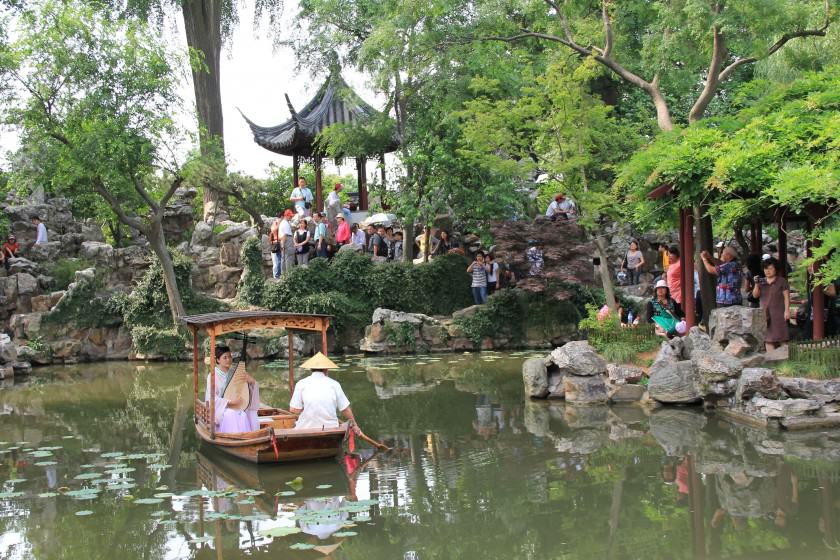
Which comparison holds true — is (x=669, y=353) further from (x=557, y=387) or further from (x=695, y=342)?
(x=557, y=387)

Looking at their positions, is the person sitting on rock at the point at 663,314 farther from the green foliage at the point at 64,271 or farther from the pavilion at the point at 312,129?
the green foliage at the point at 64,271

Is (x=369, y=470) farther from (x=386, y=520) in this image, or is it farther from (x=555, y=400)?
(x=555, y=400)

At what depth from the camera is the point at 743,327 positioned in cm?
1136

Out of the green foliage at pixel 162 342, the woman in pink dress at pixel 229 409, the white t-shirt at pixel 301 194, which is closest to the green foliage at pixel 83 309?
the green foliage at pixel 162 342

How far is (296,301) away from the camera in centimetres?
2047

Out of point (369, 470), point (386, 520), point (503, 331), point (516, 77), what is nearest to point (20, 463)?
point (369, 470)

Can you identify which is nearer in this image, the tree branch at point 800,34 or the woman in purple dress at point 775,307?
the woman in purple dress at point 775,307

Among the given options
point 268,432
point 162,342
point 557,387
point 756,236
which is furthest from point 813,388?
point 162,342

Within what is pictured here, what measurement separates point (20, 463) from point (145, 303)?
11862 mm

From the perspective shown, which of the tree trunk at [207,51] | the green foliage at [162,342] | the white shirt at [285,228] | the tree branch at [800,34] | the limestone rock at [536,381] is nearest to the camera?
the limestone rock at [536,381]

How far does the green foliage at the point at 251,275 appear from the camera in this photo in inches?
834

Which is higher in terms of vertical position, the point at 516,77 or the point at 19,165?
the point at 516,77

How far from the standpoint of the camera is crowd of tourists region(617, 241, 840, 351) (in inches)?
441

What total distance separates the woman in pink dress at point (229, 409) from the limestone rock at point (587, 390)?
461cm
